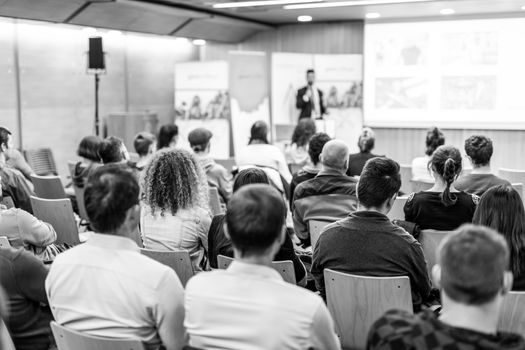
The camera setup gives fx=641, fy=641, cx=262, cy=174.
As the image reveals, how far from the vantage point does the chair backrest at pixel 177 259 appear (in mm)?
3197

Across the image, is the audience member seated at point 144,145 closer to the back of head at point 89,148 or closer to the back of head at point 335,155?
the back of head at point 89,148

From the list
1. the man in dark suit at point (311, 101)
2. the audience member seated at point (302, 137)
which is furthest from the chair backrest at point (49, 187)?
the man in dark suit at point (311, 101)

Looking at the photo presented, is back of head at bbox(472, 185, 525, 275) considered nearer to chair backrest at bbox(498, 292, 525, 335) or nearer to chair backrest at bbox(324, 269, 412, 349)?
chair backrest at bbox(498, 292, 525, 335)

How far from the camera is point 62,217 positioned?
15.7 feet

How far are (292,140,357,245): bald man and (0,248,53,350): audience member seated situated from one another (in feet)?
7.22

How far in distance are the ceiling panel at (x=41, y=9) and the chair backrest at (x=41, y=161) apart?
1910mm

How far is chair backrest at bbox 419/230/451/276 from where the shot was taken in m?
3.73

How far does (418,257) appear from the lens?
2896 millimetres

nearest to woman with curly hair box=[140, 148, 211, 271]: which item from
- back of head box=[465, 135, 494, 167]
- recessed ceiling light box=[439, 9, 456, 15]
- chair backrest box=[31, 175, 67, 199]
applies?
back of head box=[465, 135, 494, 167]

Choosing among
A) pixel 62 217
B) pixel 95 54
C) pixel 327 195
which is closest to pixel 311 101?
pixel 95 54

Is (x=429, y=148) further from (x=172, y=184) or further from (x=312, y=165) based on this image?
(x=172, y=184)

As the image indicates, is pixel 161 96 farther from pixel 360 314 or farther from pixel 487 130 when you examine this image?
pixel 360 314

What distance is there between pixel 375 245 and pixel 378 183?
1.04 ft

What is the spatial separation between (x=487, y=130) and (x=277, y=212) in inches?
362
